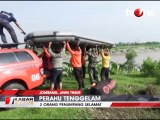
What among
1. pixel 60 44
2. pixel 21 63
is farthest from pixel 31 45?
pixel 21 63

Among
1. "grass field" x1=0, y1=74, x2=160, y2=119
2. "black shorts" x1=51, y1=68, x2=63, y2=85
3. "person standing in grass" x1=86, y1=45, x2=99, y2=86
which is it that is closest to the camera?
"grass field" x1=0, y1=74, x2=160, y2=119

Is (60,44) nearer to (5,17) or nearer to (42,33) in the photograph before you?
(42,33)

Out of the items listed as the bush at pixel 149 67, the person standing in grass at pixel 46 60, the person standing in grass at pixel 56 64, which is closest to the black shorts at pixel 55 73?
the person standing in grass at pixel 56 64

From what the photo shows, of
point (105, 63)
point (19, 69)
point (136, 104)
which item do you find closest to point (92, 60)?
point (105, 63)

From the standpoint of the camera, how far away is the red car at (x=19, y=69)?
34.4 feet

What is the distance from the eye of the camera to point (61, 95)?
32.8ft

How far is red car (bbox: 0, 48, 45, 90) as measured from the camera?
1047 centimetres

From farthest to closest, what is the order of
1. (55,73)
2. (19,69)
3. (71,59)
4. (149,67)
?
1. (149,67)
2. (71,59)
3. (55,73)
4. (19,69)

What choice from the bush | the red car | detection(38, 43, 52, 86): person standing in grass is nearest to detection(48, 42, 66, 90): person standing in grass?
detection(38, 43, 52, 86): person standing in grass

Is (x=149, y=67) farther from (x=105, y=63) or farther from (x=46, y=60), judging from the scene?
(x=46, y=60)

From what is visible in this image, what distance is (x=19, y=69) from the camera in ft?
35.3

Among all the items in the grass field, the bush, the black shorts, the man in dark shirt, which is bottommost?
the bush

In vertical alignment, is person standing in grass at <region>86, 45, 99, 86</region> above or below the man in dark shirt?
below

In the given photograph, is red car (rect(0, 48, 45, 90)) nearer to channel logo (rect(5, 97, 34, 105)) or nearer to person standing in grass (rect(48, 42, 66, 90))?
person standing in grass (rect(48, 42, 66, 90))
